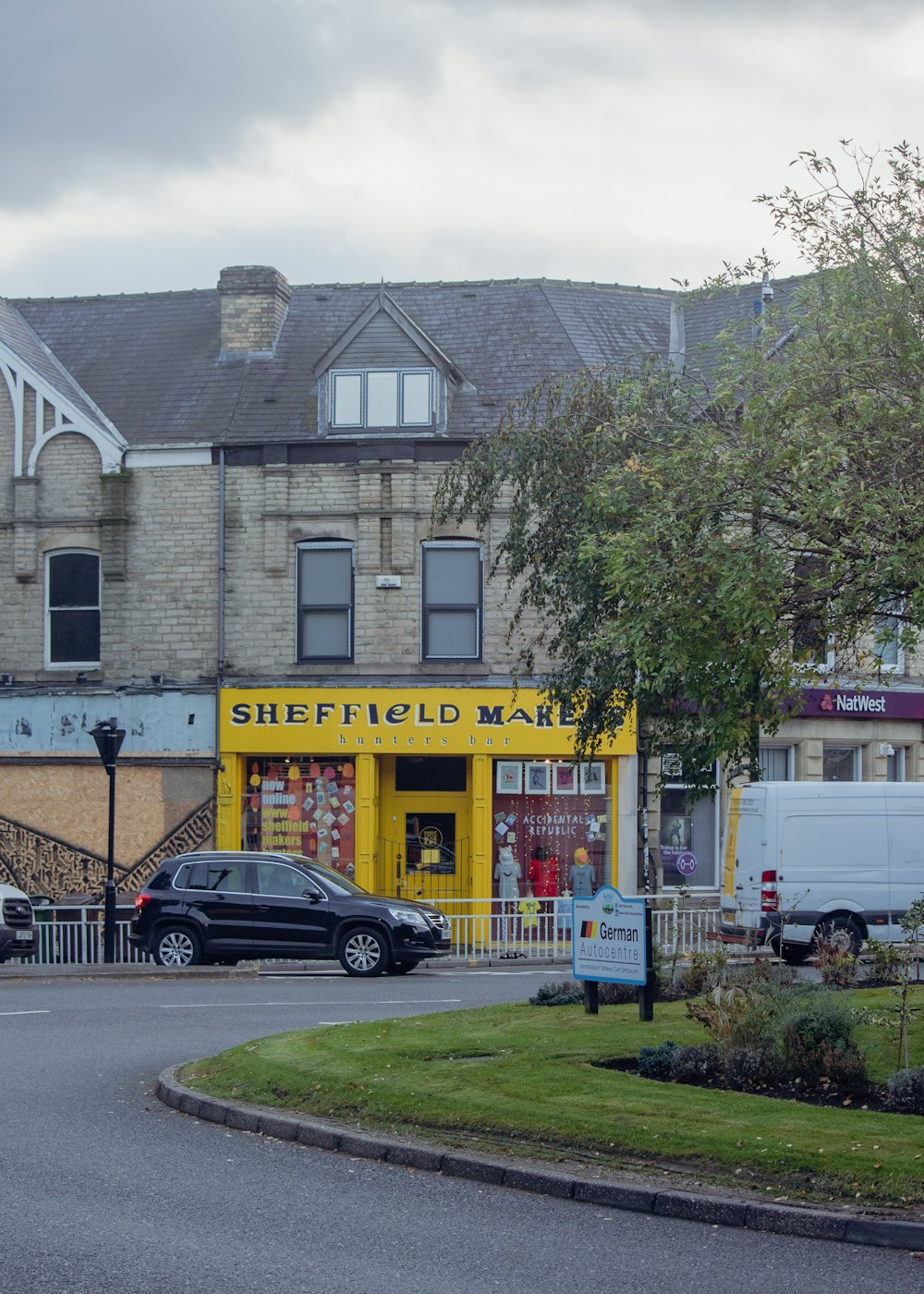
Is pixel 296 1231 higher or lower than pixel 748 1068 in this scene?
lower

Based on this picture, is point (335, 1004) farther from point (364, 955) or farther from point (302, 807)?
point (302, 807)

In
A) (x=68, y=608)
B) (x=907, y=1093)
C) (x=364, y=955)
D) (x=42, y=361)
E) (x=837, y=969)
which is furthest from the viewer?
(x=42, y=361)

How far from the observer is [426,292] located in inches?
1226

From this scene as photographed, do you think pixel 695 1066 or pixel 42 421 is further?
pixel 42 421

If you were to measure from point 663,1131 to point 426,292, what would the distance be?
23.9 metres

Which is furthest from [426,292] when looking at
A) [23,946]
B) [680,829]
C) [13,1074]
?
[13,1074]

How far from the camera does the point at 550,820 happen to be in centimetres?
2791

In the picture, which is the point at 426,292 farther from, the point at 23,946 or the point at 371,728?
the point at 23,946

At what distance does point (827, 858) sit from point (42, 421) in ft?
49.8

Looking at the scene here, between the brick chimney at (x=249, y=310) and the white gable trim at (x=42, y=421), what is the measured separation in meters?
3.16

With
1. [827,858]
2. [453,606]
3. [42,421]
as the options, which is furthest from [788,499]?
[42,421]

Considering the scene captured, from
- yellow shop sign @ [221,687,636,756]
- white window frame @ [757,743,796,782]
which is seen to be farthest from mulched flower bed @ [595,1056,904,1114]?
white window frame @ [757,743,796,782]

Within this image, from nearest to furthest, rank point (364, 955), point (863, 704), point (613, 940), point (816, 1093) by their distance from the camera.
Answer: point (816, 1093), point (613, 940), point (364, 955), point (863, 704)

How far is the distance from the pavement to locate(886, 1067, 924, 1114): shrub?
7.14 feet
